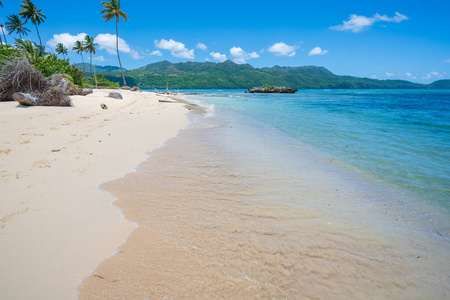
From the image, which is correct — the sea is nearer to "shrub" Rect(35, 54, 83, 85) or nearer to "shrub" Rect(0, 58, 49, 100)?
"shrub" Rect(0, 58, 49, 100)

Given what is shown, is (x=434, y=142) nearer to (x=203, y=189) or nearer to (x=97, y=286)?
(x=203, y=189)

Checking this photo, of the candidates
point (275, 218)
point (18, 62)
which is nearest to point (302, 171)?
point (275, 218)

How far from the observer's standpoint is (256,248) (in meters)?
2.39

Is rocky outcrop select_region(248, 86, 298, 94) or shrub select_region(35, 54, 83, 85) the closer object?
shrub select_region(35, 54, 83, 85)

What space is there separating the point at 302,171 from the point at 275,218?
2.27 metres

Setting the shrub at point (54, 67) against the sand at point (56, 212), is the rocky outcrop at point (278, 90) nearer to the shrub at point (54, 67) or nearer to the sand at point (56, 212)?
the shrub at point (54, 67)

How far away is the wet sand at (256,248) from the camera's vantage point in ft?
6.20

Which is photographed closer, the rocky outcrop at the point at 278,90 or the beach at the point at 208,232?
the beach at the point at 208,232

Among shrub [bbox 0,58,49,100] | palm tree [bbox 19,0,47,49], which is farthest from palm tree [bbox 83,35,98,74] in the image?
shrub [bbox 0,58,49,100]

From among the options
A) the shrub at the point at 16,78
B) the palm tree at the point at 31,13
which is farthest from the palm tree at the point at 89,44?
the shrub at the point at 16,78

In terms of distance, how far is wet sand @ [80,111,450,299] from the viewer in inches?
74.4

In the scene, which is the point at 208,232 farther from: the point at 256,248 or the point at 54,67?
the point at 54,67

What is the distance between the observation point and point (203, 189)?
381 centimetres

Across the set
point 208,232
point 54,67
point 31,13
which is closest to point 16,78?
point 54,67
